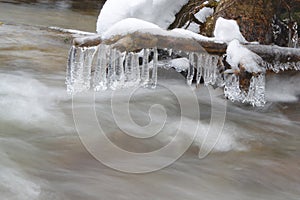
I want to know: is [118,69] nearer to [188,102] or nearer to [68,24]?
[188,102]

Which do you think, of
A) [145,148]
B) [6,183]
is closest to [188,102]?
[145,148]

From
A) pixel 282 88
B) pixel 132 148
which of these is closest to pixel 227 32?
Result: pixel 282 88

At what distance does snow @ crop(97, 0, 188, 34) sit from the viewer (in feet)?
16.4

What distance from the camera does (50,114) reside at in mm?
Answer: 4277

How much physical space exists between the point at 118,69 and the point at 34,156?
1244 mm

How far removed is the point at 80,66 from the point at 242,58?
159cm

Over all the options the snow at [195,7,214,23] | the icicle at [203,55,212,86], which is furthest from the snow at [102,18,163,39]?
the snow at [195,7,214,23]

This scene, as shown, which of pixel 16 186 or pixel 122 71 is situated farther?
pixel 122 71

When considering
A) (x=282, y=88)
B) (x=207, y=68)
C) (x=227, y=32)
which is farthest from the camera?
(x=282, y=88)

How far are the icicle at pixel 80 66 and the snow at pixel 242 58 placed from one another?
1.38 metres

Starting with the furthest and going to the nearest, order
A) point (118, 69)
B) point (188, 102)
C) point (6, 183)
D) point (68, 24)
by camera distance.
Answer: point (68, 24), point (188, 102), point (118, 69), point (6, 183)

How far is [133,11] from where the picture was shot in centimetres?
505

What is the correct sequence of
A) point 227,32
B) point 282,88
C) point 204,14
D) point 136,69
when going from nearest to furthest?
point 136,69 → point 227,32 → point 282,88 → point 204,14

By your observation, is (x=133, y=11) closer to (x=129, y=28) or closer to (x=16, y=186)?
(x=129, y=28)
